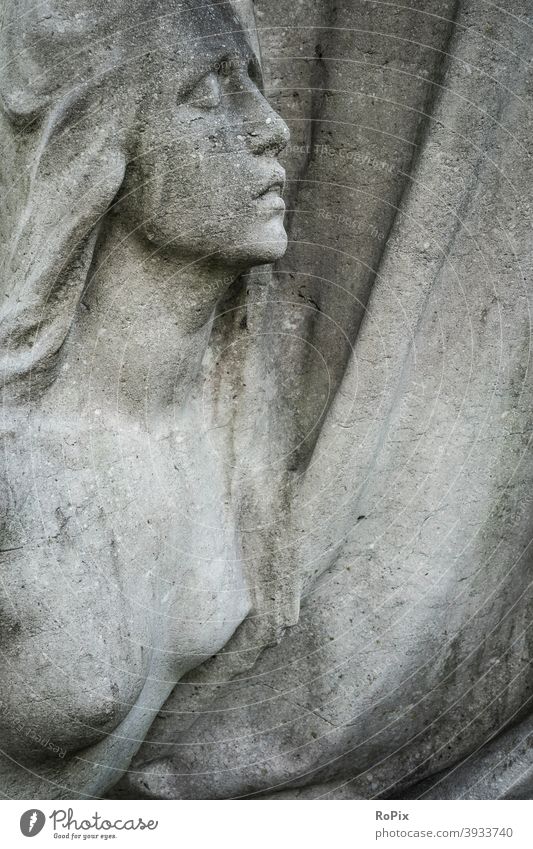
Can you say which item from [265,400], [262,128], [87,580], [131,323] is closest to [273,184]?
[262,128]

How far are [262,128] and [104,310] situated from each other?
1.24 feet

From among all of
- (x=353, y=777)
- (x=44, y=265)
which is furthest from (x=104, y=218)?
(x=353, y=777)

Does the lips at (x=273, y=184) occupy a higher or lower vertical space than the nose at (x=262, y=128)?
lower

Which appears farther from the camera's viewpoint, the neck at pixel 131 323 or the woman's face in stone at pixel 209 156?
the neck at pixel 131 323

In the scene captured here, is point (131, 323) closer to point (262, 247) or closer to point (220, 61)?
point (262, 247)

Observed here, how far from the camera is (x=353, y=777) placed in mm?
2223

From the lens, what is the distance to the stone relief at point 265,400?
5.63ft

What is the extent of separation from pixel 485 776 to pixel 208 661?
555 mm

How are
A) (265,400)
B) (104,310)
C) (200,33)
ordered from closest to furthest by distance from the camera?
(200,33) < (104,310) < (265,400)

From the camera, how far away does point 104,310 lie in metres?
1.82
